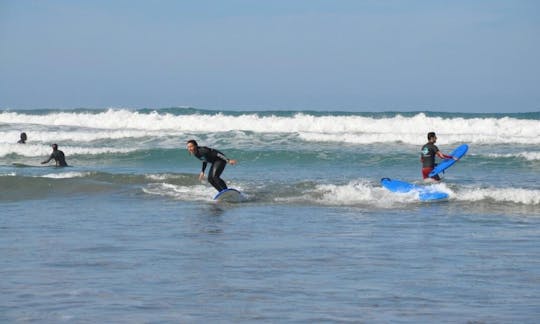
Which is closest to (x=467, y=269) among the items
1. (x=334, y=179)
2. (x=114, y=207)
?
(x=114, y=207)

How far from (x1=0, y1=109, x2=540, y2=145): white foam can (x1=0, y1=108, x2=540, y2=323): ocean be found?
8087mm

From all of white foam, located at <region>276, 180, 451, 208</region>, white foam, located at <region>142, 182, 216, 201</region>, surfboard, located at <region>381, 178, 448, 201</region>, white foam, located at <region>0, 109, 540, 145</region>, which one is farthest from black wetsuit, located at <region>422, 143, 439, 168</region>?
white foam, located at <region>0, 109, 540, 145</region>

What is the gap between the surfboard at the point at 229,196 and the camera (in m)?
15.1

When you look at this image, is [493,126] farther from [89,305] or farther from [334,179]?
[89,305]

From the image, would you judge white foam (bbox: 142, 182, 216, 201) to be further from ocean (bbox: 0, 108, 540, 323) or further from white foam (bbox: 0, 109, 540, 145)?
white foam (bbox: 0, 109, 540, 145)

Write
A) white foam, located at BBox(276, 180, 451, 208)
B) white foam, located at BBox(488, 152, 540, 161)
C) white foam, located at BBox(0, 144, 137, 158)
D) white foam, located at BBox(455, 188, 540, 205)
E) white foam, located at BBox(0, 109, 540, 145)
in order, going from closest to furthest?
white foam, located at BBox(455, 188, 540, 205), white foam, located at BBox(276, 180, 451, 208), white foam, located at BBox(488, 152, 540, 161), white foam, located at BBox(0, 144, 137, 158), white foam, located at BBox(0, 109, 540, 145)

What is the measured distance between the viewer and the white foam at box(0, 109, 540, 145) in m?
Result: 32.7

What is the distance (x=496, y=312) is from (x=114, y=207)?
930cm

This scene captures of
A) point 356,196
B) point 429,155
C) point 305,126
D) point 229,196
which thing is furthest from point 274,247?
point 305,126

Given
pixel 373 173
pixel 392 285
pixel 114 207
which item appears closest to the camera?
pixel 392 285

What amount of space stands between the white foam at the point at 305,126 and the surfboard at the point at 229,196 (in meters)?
17.1

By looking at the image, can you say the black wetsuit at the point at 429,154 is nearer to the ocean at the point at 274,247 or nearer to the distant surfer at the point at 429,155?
the distant surfer at the point at 429,155

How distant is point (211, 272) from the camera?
8.38 metres

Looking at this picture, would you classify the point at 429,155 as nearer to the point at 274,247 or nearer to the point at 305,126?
the point at 274,247
